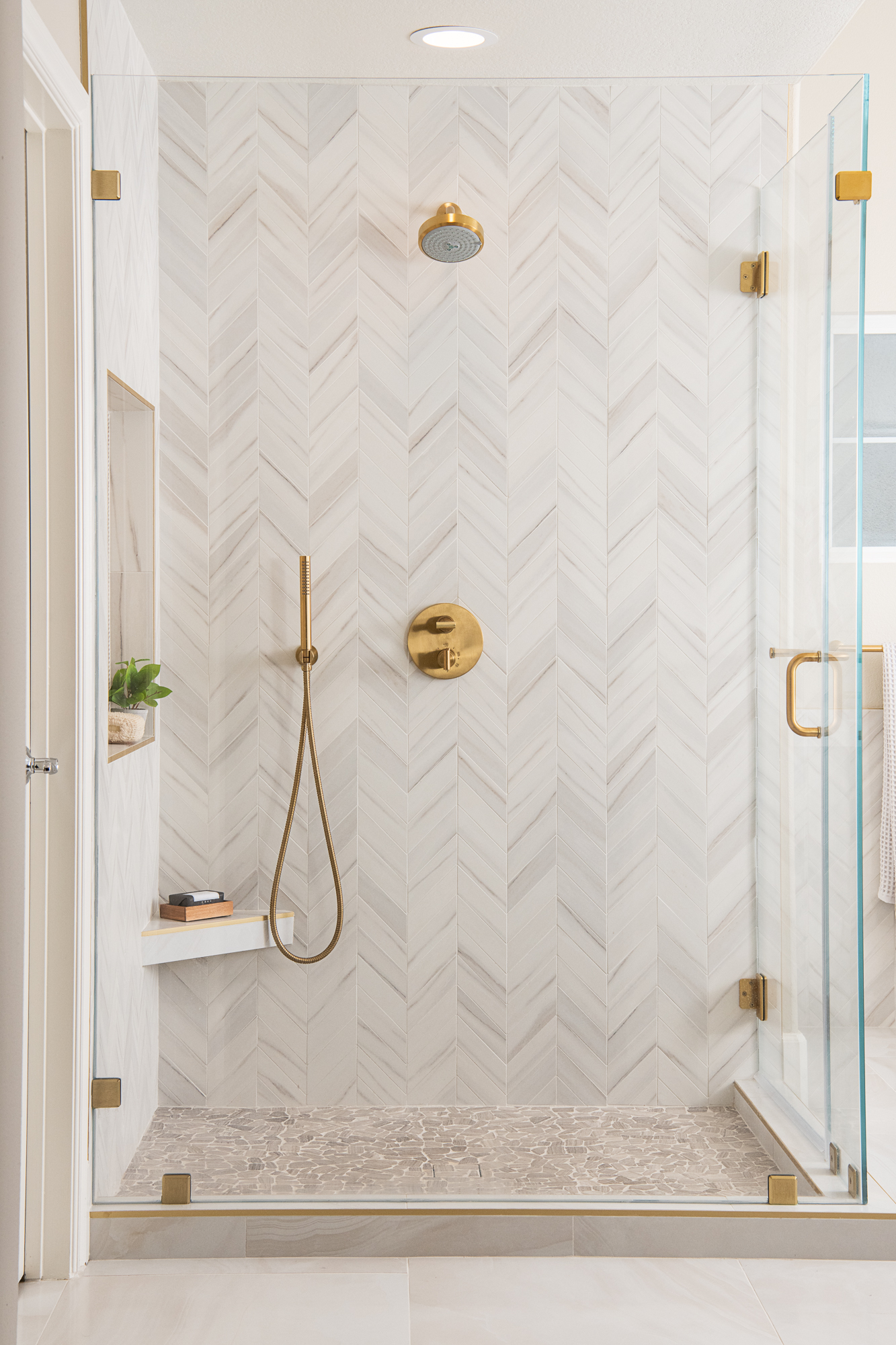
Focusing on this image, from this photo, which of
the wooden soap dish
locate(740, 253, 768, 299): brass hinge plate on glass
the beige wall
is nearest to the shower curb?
the wooden soap dish

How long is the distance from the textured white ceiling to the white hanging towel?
1608mm

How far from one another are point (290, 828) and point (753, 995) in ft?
3.52

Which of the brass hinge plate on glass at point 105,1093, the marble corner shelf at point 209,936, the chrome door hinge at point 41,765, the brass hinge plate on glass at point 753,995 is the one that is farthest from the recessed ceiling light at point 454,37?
the brass hinge plate on glass at point 105,1093

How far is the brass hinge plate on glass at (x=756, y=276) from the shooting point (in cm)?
232

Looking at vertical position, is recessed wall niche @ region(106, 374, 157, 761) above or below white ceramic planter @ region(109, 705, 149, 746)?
above

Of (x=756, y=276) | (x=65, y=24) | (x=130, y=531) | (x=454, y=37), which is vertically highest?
(x=454, y=37)

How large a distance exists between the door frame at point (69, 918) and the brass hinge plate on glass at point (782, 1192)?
1.30 metres

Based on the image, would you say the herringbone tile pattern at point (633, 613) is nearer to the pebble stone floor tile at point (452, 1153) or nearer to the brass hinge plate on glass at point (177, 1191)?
the pebble stone floor tile at point (452, 1153)

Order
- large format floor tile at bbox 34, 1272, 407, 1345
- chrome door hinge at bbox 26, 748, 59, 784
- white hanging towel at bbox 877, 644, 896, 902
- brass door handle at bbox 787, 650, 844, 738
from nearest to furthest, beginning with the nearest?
large format floor tile at bbox 34, 1272, 407, 1345
chrome door hinge at bbox 26, 748, 59, 784
brass door handle at bbox 787, 650, 844, 738
white hanging towel at bbox 877, 644, 896, 902

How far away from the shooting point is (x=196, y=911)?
7.52 ft

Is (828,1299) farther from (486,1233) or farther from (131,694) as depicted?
(131,694)

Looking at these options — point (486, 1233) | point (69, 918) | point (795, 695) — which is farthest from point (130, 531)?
point (486, 1233)

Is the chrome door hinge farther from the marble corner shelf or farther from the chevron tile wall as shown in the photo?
the marble corner shelf

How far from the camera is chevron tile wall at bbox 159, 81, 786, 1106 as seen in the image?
89.2 inches
